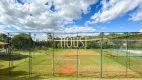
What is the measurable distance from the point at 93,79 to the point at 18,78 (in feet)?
17.6

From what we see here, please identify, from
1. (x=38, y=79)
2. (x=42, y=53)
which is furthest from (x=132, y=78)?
(x=42, y=53)

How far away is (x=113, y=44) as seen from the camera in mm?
46719

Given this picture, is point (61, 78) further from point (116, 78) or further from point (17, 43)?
point (17, 43)

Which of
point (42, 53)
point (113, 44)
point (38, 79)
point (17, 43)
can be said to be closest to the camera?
point (38, 79)

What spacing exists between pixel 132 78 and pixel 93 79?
294cm

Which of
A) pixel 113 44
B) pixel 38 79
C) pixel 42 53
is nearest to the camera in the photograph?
pixel 38 79

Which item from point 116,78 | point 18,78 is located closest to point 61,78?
point 18,78

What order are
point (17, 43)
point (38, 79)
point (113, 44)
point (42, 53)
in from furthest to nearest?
point (113, 44) < point (42, 53) < point (17, 43) < point (38, 79)

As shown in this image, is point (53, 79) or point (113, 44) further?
point (113, 44)

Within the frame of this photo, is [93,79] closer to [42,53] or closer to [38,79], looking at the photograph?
[38,79]

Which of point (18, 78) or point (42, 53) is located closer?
point (18, 78)

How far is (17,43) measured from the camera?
31344mm

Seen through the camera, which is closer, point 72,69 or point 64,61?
point 72,69

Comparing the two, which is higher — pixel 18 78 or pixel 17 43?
pixel 17 43
